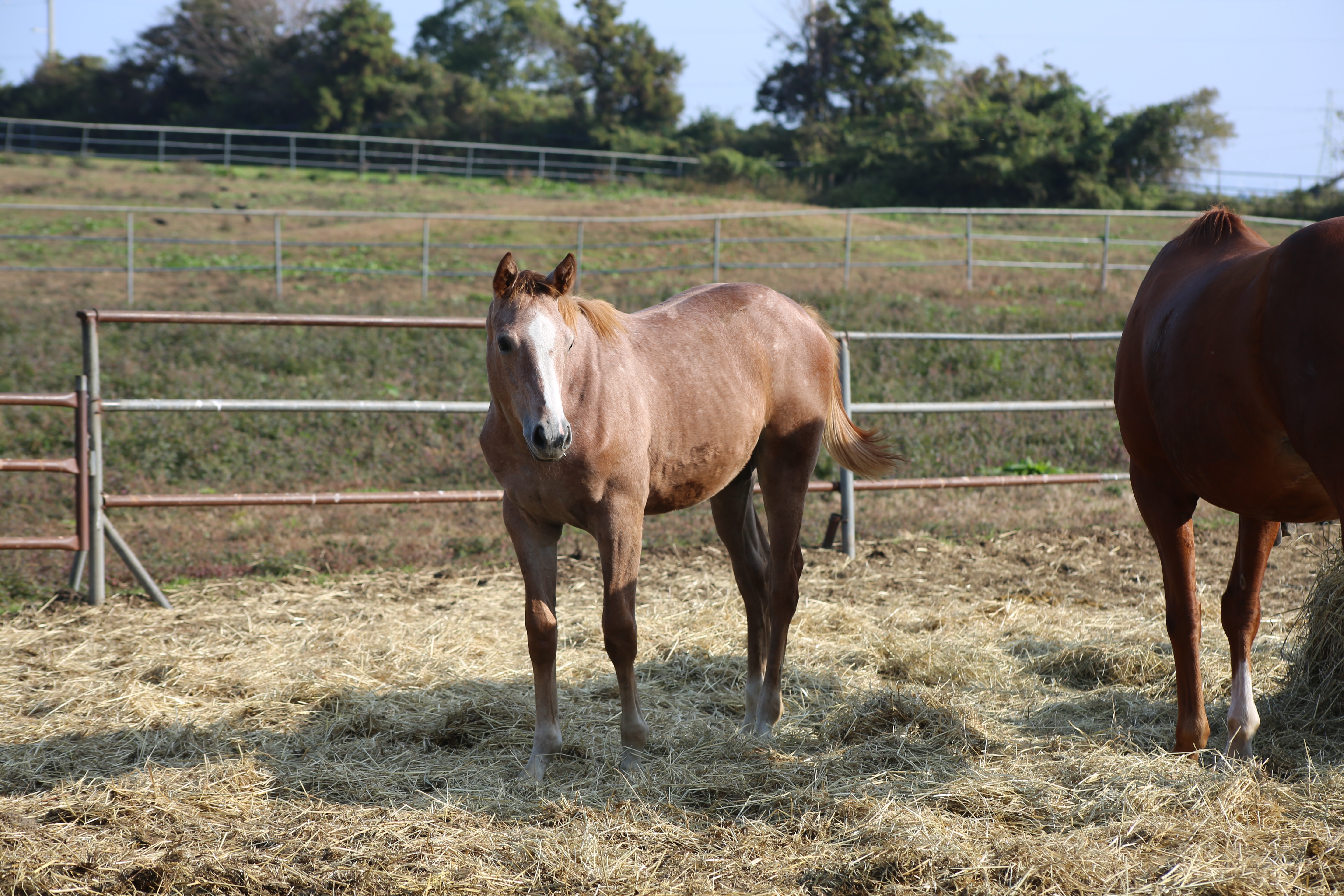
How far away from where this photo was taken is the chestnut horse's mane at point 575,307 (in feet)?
9.10

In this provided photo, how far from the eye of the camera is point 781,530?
354 cm

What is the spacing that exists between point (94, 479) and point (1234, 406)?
498cm

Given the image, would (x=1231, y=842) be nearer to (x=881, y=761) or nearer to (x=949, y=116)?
(x=881, y=761)

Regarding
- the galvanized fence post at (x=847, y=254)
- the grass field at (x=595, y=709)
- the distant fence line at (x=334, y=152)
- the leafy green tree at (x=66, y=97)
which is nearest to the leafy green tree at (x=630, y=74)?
the distant fence line at (x=334, y=152)

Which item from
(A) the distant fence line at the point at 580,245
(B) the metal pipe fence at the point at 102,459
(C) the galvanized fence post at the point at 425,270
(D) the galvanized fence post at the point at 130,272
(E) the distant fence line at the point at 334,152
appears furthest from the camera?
(E) the distant fence line at the point at 334,152

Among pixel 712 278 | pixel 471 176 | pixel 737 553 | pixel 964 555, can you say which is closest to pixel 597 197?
pixel 471 176

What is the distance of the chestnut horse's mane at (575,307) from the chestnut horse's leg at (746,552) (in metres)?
0.86

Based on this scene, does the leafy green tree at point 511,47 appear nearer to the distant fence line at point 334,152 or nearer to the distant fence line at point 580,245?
the distant fence line at point 334,152

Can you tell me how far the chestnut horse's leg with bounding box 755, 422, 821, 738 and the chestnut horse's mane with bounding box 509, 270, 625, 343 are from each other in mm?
830

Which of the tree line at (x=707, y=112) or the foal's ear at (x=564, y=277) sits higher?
the tree line at (x=707, y=112)

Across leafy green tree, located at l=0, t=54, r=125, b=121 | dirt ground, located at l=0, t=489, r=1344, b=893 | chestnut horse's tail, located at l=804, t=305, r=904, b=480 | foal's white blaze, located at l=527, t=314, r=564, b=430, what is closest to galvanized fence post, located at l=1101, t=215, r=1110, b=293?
dirt ground, located at l=0, t=489, r=1344, b=893

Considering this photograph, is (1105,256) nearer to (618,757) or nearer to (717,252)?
(717,252)

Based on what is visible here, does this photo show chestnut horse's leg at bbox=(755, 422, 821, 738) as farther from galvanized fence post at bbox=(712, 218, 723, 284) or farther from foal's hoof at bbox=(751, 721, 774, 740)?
galvanized fence post at bbox=(712, 218, 723, 284)

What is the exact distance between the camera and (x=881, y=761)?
293 cm
